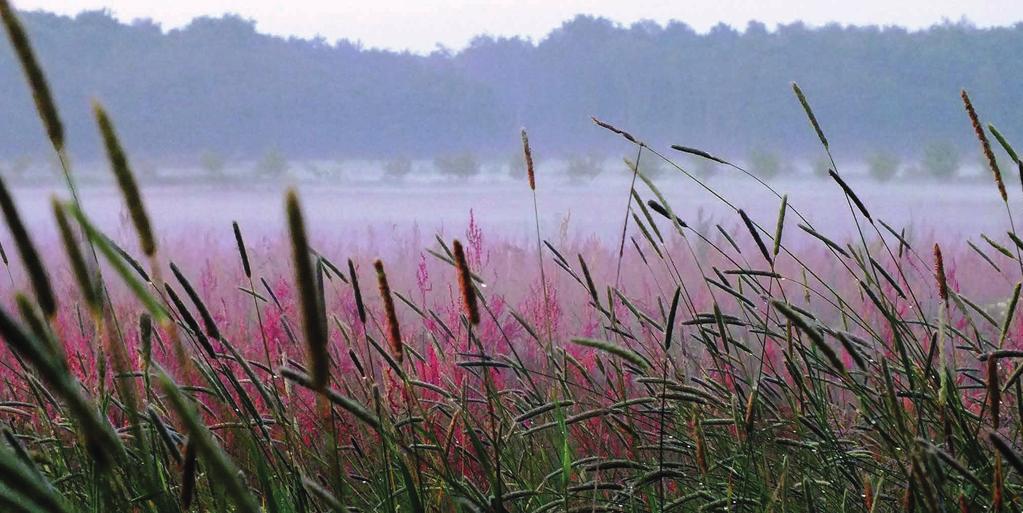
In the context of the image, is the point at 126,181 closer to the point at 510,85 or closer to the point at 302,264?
the point at 302,264

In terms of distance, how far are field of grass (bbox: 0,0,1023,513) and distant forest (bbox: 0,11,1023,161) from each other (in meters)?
8.84

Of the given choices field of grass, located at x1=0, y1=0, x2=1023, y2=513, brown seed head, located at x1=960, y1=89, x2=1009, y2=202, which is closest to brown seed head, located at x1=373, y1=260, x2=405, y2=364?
field of grass, located at x1=0, y1=0, x2=1023, y2=513

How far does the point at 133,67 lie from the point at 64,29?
45.6 inches

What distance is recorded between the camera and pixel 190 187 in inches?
392

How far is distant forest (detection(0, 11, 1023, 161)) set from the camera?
453 inches

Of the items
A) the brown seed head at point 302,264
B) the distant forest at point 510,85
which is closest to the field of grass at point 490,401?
the brown seed head at point 302,264

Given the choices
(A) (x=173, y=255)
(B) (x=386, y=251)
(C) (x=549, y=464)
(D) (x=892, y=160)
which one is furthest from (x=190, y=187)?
(C) (x=549, y=464)

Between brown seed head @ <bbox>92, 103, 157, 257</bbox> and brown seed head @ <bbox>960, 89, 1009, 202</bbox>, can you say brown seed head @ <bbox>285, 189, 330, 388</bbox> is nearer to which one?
brown seed head @ <bbox>92, 103, 157, 257</bbox>

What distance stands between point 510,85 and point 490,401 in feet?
36.9

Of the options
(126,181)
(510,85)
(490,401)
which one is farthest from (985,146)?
(510,85)

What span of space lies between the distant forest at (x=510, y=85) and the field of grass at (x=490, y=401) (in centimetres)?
884

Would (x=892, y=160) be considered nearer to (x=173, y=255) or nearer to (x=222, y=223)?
(x=222, y=223)

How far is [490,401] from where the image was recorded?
84 centimetres

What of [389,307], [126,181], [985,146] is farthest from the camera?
[985,146]
